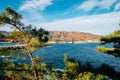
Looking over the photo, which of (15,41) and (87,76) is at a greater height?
(15,41)

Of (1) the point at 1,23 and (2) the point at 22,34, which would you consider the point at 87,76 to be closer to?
(2) the point at 22,34

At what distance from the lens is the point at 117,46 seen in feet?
67.2

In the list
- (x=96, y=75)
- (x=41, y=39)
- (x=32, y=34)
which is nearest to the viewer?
(x=41, y=39)

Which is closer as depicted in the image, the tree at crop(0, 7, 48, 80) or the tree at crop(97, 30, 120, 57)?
the tree at crop(0, 7, 48, 80)

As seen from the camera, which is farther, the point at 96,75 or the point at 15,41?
the point at 96,75

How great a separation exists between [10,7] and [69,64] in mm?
9313

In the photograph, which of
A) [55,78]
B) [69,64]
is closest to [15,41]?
[55,78]

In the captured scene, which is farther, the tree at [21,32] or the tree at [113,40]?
the tree at [113,40]

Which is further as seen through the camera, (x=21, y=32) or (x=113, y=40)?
(x=113, y=40)

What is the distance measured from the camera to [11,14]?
1220 centimetres

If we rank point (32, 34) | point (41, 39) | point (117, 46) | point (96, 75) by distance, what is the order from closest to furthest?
point (41, 39) → point (32, 34) → point (96, 75) → point (117, 46)

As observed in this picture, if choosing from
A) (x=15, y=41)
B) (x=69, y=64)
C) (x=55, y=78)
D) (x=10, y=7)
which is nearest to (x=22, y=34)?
(x=15, y=41)

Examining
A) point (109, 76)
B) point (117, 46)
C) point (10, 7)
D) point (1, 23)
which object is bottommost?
point (109, 76)

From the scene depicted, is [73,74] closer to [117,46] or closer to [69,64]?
[69,64]
